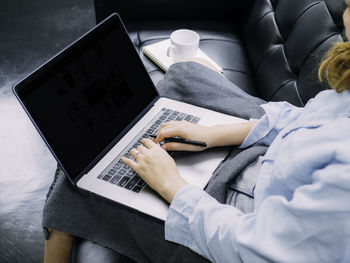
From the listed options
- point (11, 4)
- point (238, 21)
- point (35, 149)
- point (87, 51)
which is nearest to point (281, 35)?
point (238, 21)

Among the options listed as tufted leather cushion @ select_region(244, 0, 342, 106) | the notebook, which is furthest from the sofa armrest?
the notebook

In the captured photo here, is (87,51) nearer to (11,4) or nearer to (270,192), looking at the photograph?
(270,192)

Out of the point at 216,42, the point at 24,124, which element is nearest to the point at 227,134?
the point at 216,42

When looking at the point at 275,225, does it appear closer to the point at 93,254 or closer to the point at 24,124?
the point at 93,254

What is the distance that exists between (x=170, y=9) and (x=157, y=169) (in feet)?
3.22

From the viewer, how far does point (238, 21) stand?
1523 mm

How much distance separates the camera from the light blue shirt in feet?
1.63

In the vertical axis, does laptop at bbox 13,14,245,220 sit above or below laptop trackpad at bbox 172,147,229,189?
above

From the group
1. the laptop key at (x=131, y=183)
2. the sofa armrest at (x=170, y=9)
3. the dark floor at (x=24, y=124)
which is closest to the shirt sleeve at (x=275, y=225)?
the laptop key at (x=131, y=183)

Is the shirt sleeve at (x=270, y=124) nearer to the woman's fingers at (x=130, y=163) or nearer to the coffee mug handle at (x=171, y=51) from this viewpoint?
the woman's fingers at (x=130, y=163)

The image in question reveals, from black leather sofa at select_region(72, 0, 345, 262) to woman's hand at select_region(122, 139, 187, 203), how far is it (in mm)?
211

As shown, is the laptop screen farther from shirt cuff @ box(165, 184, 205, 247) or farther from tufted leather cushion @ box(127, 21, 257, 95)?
tufted leather cushion @ box(127, 21, 257, 95)

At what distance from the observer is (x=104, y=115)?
0.80 metres

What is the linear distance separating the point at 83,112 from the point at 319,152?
19.4 inches
